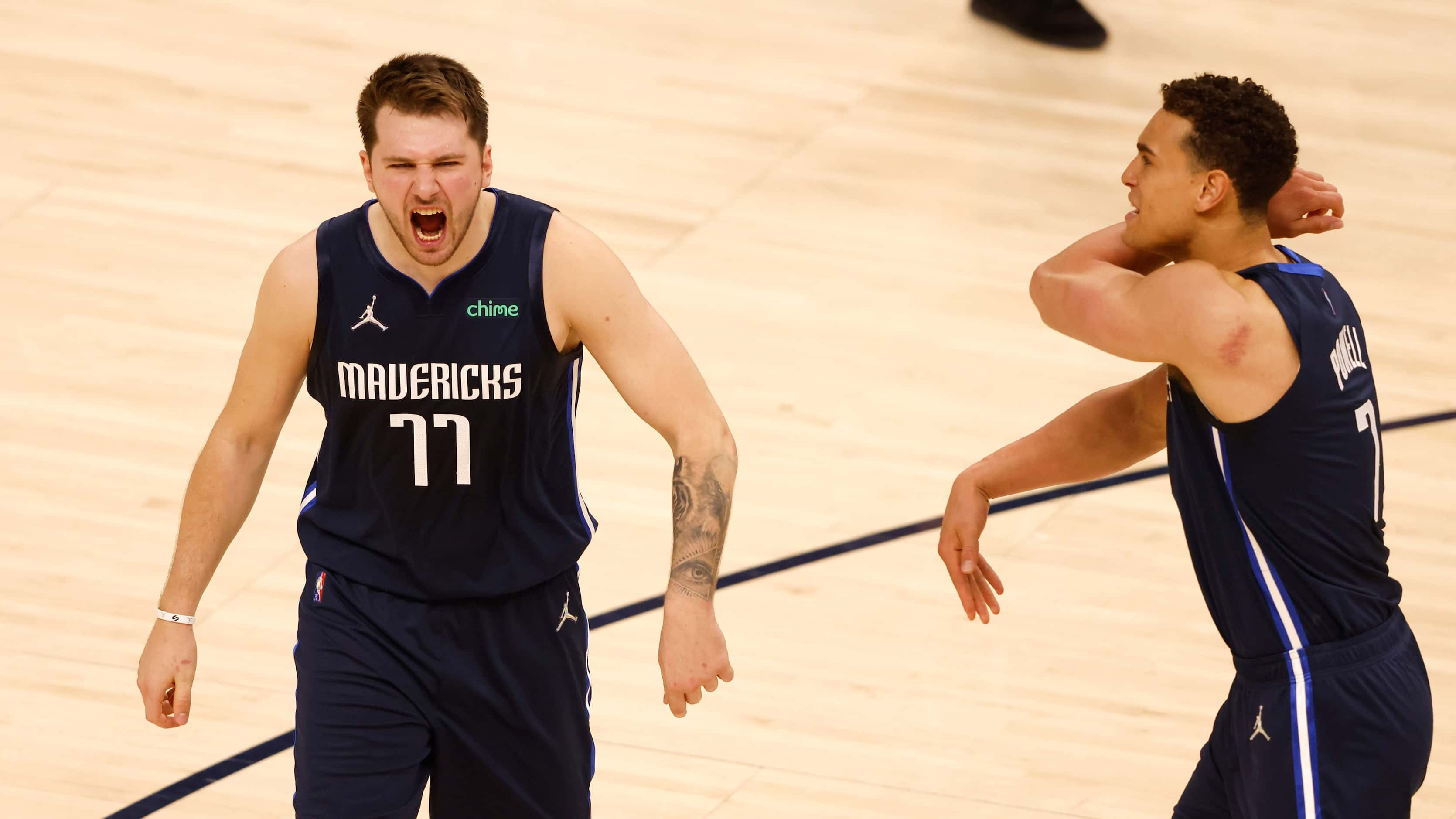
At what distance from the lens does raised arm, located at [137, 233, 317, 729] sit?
4.14 metres

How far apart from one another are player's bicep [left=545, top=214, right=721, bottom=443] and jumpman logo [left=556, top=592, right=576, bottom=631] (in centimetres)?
50

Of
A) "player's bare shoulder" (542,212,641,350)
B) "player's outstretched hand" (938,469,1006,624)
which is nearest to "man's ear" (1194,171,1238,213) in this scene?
"player's outstretched hand" (938,469,1006,624)

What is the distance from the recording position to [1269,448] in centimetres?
386

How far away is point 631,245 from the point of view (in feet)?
30.6

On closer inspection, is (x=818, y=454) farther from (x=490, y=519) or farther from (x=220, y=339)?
(x=490, y=519)

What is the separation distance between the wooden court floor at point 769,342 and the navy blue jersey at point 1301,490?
1.91 m

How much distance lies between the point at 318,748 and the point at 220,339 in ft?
14.7

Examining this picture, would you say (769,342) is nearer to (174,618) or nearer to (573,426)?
(573,426)

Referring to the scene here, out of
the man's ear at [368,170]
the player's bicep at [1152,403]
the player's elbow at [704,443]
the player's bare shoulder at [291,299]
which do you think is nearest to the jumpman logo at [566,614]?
the player's elbow at [704,443]

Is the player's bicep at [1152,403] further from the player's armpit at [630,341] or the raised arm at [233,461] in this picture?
the raised arm at [233,461]

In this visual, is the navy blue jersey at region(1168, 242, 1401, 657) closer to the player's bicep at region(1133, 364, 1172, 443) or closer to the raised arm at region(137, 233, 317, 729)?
the player's bicep at region(1133, 364, 1172, 443)

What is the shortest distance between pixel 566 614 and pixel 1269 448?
1.55m

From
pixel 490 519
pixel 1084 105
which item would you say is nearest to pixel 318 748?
pixel 490 519

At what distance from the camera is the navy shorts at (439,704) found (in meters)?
4.19
